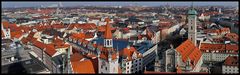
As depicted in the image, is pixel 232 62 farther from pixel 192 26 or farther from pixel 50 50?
pixel 50 50

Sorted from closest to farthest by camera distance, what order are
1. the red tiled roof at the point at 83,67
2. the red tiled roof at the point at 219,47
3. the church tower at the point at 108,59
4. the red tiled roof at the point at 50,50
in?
the church tower at the point at 108,59 < the red tiled roof at the point at 83,67 < the red tiled roof at the point at 50,50 < the red tiled roof at the point at 219,47

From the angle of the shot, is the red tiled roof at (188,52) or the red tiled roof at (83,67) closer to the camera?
the red tiled roof at (83,67)

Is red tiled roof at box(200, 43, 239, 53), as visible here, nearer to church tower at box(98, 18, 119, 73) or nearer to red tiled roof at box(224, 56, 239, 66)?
red tiled roof at box(224, 56, 239, 66)

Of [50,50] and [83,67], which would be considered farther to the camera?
[50,50]

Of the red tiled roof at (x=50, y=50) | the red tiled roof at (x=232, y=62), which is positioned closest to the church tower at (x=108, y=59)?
the red tiled roof at (x=50, y=50)

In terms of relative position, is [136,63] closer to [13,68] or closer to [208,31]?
[13,68]

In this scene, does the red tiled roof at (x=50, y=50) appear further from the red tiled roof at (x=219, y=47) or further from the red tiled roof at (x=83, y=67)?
the red tiled roof at (x=219, y=47)

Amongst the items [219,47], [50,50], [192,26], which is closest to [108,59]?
[50,50]

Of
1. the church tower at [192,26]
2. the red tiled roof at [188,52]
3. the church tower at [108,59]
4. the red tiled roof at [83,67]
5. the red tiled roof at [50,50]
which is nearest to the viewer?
the church tower at [108,59]

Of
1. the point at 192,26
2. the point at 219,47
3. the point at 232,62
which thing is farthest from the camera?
the point at 192,26

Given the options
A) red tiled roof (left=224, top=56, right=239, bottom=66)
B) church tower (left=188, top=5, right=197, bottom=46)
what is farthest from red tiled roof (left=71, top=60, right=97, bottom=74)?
church tower (left=188, top=5, right=197, bottom=46)

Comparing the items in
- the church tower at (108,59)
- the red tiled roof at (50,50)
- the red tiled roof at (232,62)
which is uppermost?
the church tower at (108,59)

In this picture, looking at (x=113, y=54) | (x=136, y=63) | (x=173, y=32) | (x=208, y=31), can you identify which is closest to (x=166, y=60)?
(x=136, y=63)
